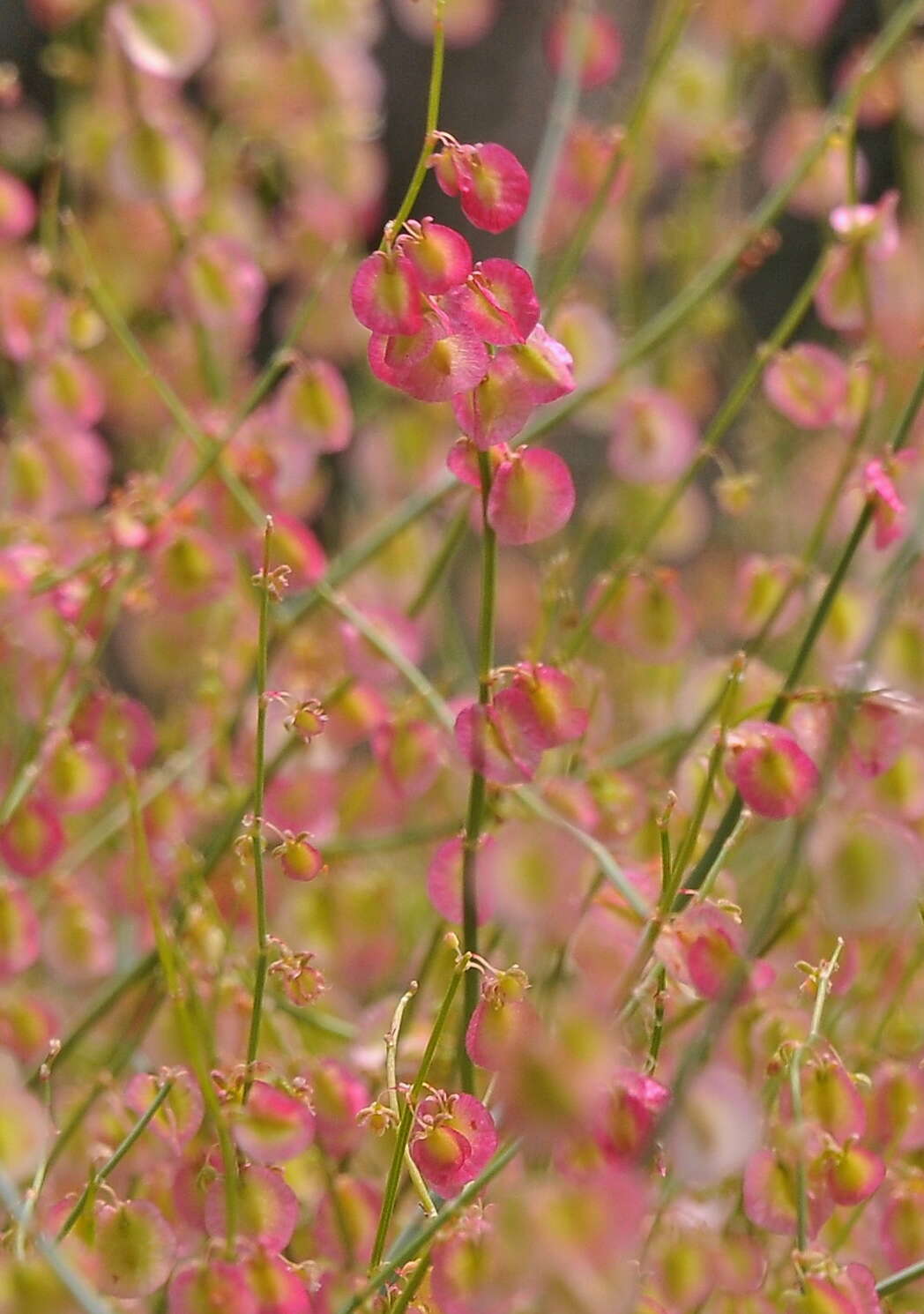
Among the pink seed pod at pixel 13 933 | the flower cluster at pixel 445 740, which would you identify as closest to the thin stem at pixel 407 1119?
the flower cluster at pixel 445 740

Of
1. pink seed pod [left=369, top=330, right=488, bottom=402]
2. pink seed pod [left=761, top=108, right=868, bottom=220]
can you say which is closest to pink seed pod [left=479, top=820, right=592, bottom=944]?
pink seed pod [left=369, top=330, right=488, bottom=402]

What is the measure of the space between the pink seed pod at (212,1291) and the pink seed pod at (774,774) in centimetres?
17

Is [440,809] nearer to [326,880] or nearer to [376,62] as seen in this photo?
[326,880]

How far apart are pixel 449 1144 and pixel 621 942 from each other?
0.08 m

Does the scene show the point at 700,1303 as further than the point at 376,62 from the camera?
No

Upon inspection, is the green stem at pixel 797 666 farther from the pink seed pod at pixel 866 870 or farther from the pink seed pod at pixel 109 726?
the pink seed pod at pixel 109 726

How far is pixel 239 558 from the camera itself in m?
0.63

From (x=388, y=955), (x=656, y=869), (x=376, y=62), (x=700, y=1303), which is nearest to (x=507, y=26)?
(x=376, y=62)

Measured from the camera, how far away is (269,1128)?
1.26 feet

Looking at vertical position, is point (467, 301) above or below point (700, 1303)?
above

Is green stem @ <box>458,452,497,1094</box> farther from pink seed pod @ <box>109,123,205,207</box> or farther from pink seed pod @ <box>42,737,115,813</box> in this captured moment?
pink seed pod @ <box>109,123,205,207</box>

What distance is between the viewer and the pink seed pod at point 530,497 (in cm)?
39

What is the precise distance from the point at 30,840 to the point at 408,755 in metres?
0.13

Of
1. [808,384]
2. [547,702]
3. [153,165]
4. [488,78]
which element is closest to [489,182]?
[547,702]
